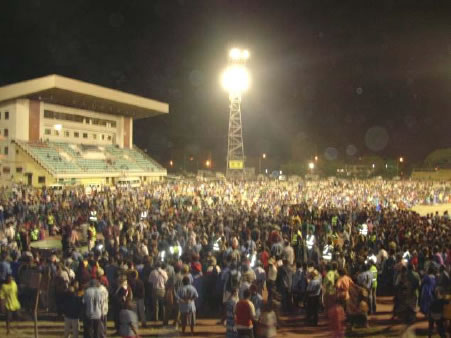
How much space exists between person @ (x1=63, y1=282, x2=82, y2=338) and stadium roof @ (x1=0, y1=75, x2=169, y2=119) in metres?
31.1

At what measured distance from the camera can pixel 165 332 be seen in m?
6.86

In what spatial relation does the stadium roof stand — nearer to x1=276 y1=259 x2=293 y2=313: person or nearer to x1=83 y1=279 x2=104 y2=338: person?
x1=276 y1=259 x2=293 y2=313: person

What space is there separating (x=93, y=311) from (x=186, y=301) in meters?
1.42

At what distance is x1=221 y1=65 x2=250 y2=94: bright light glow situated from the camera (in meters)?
37.9

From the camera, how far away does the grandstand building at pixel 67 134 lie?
33938 mm

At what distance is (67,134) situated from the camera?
41281 mm

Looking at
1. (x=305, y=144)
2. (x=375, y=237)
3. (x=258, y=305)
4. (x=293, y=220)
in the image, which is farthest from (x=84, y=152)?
(x=305, y=144)

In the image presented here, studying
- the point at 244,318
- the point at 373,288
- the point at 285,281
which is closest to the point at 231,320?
the point at 244,318

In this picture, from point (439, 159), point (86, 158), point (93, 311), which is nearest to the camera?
point (93, 311)

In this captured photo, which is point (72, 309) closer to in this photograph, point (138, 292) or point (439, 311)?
point (138, 292)

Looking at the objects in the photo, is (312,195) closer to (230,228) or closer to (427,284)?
(230,228)

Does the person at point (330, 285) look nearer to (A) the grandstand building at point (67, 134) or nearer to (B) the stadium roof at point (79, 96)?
(A) the grandstand building at point (67, 134)

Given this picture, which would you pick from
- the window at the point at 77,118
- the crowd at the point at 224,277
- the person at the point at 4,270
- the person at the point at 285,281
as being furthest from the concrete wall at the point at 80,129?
the person at the point at 285,281

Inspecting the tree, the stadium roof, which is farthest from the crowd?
the tree
